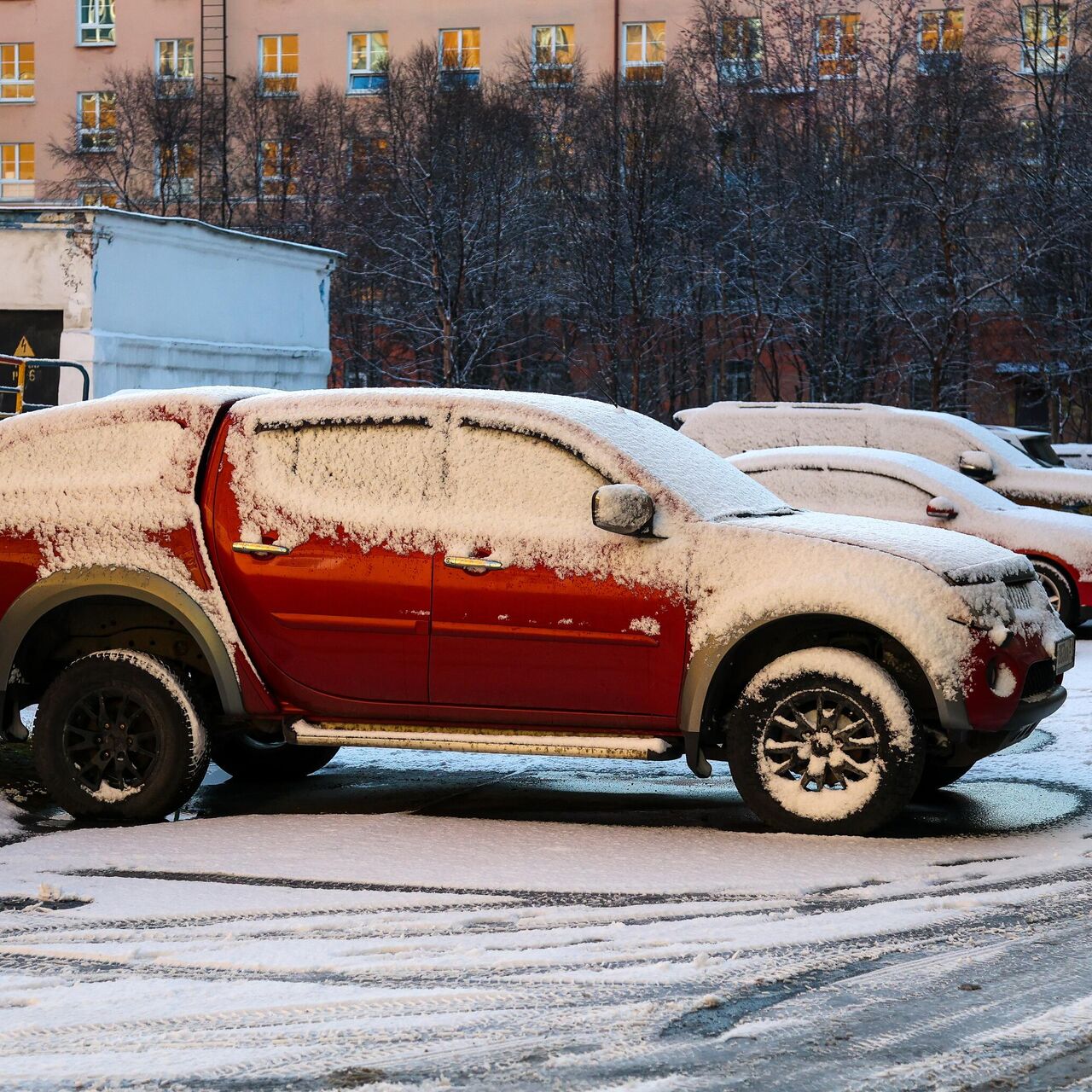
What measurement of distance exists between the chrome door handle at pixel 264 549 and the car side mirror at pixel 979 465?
10.5 meters

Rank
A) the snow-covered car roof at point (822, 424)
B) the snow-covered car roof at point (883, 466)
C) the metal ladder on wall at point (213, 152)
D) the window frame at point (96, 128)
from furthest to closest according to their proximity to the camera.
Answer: the window frame at point (96, 128), the metal ladder on wall at point (213, 152), the snow-covered car roof at point (822, 424), the snow-covered car roof at point (883, 466)

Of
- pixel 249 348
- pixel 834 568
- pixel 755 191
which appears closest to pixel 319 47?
pixel 755 191

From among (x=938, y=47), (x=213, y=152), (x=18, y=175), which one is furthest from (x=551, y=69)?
(x=18, y=175)

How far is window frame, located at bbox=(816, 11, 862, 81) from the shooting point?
4012 cm

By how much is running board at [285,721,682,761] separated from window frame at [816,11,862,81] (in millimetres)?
35339

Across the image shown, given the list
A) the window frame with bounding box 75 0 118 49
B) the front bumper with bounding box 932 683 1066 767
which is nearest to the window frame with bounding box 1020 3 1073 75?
the window frame with bounding box 75 0 118 49

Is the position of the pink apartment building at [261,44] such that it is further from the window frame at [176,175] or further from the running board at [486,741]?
the running board at [486,741]

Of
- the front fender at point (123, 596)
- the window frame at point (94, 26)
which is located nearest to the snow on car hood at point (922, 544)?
the front fender at point (123, 596)

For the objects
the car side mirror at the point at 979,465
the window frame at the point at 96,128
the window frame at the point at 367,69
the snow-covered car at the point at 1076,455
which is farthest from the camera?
the window frame at the point at 96,128

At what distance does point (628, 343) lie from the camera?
39.6m

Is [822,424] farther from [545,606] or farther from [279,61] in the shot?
[279,61]

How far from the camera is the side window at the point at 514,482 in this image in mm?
7082

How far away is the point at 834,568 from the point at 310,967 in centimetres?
265

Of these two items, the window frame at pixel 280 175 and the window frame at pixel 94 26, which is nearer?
the window frame at pixel 280 175
